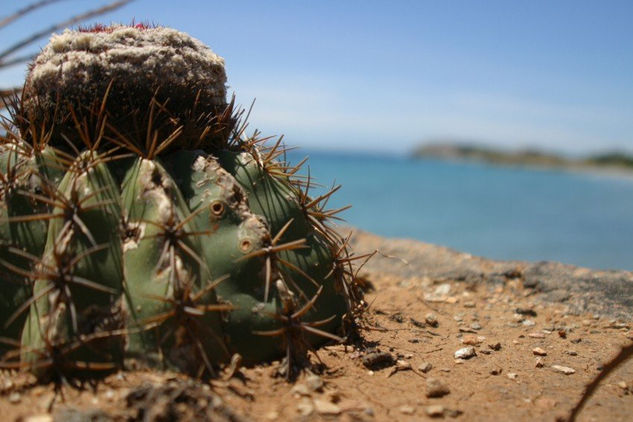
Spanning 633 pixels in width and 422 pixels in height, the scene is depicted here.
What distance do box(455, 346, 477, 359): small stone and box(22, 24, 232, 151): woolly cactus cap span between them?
6.48 ft

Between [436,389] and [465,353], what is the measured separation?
2.34 ft

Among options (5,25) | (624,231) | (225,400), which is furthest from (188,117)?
(624,231)

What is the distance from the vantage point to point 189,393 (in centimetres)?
220

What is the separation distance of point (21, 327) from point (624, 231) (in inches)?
676

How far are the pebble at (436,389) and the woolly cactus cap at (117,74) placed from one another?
5.86 feet

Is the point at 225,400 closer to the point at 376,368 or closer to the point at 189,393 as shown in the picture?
the point at 189,393

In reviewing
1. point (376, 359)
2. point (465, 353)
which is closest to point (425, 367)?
point (376, 359)

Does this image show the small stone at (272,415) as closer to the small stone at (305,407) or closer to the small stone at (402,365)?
the small stone at (305,407)

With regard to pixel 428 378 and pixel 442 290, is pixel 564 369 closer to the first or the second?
pixel 428 378

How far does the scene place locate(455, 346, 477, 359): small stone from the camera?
3.36m

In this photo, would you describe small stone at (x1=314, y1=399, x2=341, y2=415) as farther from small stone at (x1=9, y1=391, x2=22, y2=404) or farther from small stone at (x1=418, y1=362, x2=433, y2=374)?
small stone at (x1=9, y1=391, x2=22, y2=404)

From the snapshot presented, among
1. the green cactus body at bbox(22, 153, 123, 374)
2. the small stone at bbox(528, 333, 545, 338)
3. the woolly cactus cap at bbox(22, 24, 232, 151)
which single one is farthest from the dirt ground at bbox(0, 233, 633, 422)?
the woolly cactus cap at bbox(22, 24, 232, 151)

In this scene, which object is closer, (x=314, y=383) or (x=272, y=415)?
(x=272, y=415)

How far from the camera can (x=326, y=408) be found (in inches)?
94.6
